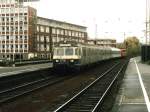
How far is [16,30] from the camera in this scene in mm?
108812

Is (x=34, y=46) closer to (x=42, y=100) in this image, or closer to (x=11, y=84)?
(x=11, y=84)

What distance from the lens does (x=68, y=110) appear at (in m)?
14.6

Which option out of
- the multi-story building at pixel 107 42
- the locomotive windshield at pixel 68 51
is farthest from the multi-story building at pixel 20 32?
the multi-story building at pixel 107 42

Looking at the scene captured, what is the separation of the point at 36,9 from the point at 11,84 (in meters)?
88.7

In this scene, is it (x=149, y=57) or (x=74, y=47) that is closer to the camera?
(x=74, y=47)

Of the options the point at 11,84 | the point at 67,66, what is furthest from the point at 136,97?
the point at 67,66

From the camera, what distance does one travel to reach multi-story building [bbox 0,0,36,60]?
107062mm

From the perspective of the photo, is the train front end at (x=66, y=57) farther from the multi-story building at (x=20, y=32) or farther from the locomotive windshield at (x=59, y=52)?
the multi-story building at (x=20, y=32)

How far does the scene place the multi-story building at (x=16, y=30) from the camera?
10706 centimetres

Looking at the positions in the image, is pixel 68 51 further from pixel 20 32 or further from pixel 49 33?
pixel 49 33

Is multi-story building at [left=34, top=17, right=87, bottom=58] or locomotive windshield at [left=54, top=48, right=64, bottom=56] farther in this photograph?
multi-story building at [left=34, top=17, right=87, bottom=58]

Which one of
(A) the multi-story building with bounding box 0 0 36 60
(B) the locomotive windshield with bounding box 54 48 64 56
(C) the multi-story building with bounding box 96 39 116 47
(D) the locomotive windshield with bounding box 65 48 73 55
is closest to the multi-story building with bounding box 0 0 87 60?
(A) the multi-story building with bounding box 0 0 36 60

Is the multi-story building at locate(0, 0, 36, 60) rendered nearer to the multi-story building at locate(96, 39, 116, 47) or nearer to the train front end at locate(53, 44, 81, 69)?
the train front end at locate(53, 44, 81, 69)

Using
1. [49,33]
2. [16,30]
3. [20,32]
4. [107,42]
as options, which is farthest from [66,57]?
[107,42]
